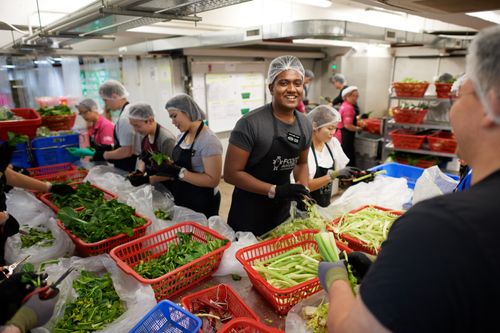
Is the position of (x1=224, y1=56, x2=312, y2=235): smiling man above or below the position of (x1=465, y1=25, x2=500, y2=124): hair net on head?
below

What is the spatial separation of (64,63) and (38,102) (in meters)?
0.65

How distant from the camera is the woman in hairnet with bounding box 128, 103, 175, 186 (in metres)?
2.94

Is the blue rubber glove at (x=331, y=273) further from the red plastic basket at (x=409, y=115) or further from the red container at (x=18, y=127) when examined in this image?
the red plastic basket at (x=409, y=115)

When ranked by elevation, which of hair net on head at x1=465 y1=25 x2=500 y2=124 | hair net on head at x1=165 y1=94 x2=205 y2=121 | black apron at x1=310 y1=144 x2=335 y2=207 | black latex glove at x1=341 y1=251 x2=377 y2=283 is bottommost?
black apron at x1=310 y1=144 x2=335 y2=207

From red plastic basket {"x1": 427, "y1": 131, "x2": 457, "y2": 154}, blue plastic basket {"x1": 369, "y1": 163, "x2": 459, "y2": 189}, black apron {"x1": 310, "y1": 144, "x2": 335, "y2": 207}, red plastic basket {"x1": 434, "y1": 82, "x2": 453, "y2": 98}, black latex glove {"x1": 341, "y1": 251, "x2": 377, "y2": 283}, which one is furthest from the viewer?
red plastic basket {"x1": 427, "y1": 131, "x2": 457, "y2": 154}

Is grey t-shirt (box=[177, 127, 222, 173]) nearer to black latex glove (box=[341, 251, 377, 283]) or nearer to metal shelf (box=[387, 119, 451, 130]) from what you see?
black latex glove (box=[341, 251, 377, 283])

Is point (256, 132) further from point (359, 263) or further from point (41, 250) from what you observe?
point (41, 250)

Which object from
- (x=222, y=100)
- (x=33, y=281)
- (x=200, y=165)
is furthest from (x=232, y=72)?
(x=33, y=281)

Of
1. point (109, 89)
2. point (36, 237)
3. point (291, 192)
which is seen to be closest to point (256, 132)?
point (291, 192)

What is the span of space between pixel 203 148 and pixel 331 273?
166cm

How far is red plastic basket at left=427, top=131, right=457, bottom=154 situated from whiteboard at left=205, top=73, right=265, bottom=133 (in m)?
3.41

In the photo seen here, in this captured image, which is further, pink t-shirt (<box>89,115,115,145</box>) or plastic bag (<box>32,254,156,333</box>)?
pink t-shirt (<box>89,115,115,145</box>)

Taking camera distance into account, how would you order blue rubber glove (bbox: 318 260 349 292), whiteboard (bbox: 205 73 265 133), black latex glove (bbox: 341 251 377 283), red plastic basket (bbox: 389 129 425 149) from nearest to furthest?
blue rubber glove (bbox: 318 260 349 292), black latex glove (bbox: 341 251 377 283), red plastic basket (bbox: 389 129 425 149), whiteboard (bbox: 205 73 265 133)

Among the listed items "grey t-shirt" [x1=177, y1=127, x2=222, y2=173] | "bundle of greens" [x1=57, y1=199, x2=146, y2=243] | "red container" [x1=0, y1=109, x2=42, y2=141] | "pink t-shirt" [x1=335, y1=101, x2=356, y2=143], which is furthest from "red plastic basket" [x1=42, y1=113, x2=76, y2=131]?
"pink t-shirt" [x1=335, y1=101, x2=356, y2=143]
